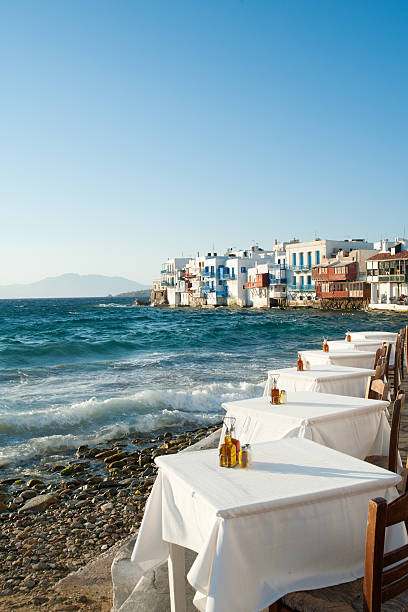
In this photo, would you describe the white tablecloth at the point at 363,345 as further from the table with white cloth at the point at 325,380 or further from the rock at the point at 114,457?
the rock at the point at 114,457

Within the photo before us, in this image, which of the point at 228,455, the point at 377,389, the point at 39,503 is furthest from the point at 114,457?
the point at 228,455

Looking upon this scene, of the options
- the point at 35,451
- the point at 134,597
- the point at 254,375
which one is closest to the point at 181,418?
the point at 35,451

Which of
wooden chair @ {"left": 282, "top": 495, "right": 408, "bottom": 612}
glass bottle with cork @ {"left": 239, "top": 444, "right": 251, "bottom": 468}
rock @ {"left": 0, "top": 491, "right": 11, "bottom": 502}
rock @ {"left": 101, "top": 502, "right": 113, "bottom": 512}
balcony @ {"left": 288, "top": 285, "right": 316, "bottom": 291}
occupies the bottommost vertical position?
rock @ {"left": 0, "top": 491, "right": 11, "bottom": 502}

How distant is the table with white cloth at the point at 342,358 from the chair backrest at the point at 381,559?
23.8 feet

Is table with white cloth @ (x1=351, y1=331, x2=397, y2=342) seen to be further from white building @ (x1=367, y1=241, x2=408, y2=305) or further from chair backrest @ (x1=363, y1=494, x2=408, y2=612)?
white building @ (x1=367, y1=241, x2=408, y2=305)

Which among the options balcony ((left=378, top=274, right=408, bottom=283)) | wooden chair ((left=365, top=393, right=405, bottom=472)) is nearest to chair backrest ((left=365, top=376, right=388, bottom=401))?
wooden chair ((left=365, top=393, right=405, bottom=472))

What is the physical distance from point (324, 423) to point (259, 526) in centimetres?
215

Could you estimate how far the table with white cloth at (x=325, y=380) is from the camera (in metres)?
6.97

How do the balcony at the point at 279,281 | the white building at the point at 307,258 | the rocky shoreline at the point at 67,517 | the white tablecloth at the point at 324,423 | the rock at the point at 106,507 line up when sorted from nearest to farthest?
the white tablecloth at the point at 324,423
the rocky shoreline at the point at 67,517
the rock at the point at 106,507
the white building at the point at 307,258
the balcony at the point at 279,281

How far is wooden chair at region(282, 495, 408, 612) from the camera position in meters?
2.20

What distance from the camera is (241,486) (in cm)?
263

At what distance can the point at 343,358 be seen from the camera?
32.4 ft

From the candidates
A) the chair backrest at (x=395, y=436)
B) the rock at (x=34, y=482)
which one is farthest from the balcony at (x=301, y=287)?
the chair backrest at (x=395, y=436)

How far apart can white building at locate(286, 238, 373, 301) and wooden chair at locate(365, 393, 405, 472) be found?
69843mm
